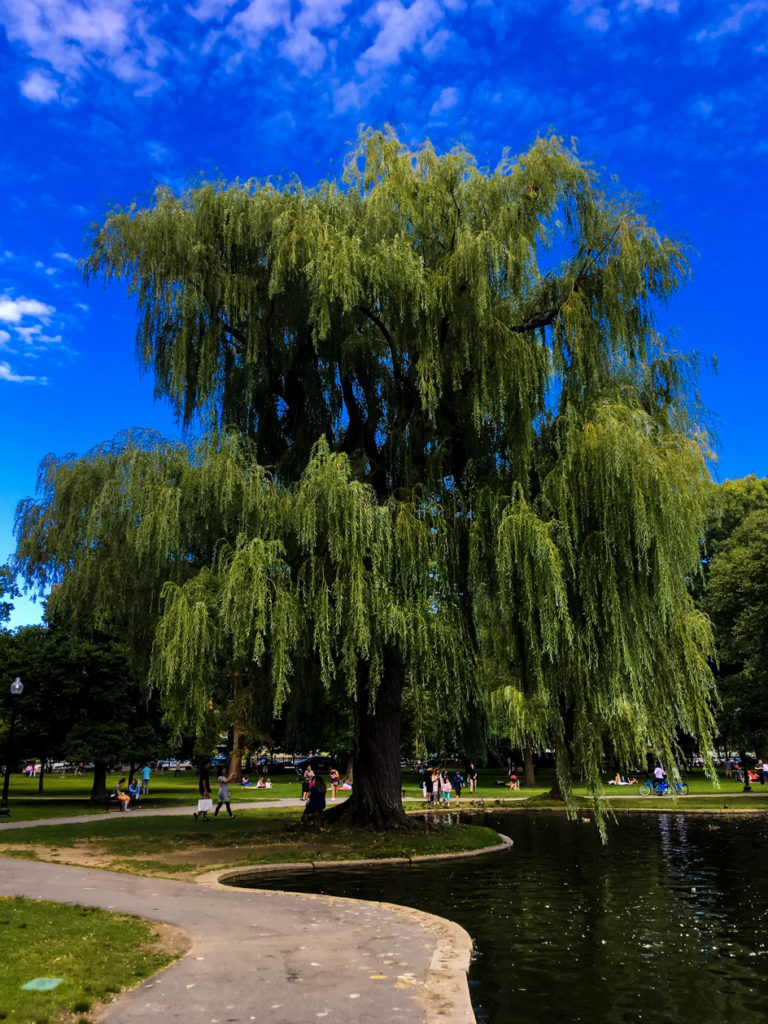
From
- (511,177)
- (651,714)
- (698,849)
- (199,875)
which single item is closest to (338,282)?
(511,177)

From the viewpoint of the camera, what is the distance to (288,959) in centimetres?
759

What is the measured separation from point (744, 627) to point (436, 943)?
30258 millimetres

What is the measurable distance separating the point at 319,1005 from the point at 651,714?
984 cm

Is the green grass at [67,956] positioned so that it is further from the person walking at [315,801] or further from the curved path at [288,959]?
the person walking at [315,801]

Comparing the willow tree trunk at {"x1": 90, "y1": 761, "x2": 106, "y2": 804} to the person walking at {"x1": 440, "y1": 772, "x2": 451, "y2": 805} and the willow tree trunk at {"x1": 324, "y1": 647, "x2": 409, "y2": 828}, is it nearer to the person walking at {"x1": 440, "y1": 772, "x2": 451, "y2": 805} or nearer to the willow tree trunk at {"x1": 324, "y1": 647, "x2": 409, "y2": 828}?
the person walking at {"x1": 440, "y1": 772, "x2": 451, "y2": 805}

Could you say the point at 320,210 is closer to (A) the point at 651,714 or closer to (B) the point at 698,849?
(A) the point at 651,714

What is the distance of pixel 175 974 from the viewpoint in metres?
6.95

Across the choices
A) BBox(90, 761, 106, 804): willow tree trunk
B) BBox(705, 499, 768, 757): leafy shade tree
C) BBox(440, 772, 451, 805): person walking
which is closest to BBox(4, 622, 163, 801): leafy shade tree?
BBox(90, 761, 106, 804): willow tree trunk

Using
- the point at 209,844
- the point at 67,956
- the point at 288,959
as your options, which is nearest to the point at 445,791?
the point at 209,844

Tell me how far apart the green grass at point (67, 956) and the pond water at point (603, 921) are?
10.0ft

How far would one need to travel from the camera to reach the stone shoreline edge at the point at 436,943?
19.8ft

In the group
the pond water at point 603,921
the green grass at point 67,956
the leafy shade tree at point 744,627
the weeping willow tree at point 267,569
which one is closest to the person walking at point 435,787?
the pond water at point 603,921

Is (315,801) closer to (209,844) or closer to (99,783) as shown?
(209,844)

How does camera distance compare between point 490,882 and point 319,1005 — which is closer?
point 319,1005
